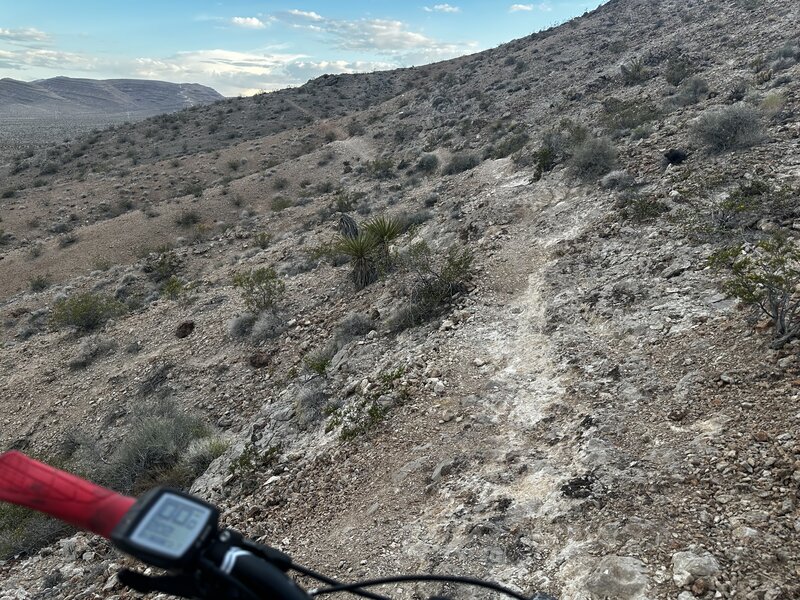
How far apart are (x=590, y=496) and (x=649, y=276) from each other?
13.3 ft

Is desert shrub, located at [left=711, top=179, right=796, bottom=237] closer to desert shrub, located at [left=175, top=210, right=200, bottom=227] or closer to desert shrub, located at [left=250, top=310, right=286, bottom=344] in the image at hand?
desert shrub, located at [left=250, top=310, right=286, bottom=344]

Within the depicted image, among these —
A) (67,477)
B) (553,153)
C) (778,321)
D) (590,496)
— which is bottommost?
(590,496)

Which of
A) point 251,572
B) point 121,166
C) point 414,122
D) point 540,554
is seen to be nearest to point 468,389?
point 540,554

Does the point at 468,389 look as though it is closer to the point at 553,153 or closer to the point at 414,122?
the point at 553,153

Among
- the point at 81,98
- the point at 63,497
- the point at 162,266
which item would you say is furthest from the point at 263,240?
the point at 81,98

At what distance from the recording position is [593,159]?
11.5 metres

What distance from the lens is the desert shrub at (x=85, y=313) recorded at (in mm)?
13414

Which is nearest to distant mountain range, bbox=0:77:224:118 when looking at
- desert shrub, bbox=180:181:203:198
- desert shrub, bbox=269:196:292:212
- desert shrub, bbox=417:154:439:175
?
desert shrub, bbox=180:181:203:198

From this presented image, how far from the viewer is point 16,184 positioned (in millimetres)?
32375

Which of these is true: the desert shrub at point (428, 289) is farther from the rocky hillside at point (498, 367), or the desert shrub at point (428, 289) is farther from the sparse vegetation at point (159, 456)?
the sparse vegetation at point (159, 456)

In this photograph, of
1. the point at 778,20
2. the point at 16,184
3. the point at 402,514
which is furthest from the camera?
the point at 16,184

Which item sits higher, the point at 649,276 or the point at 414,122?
the point at 414,122

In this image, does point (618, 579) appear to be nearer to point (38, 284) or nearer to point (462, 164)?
point (462, 164)

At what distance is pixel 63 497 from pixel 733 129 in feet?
39.7
